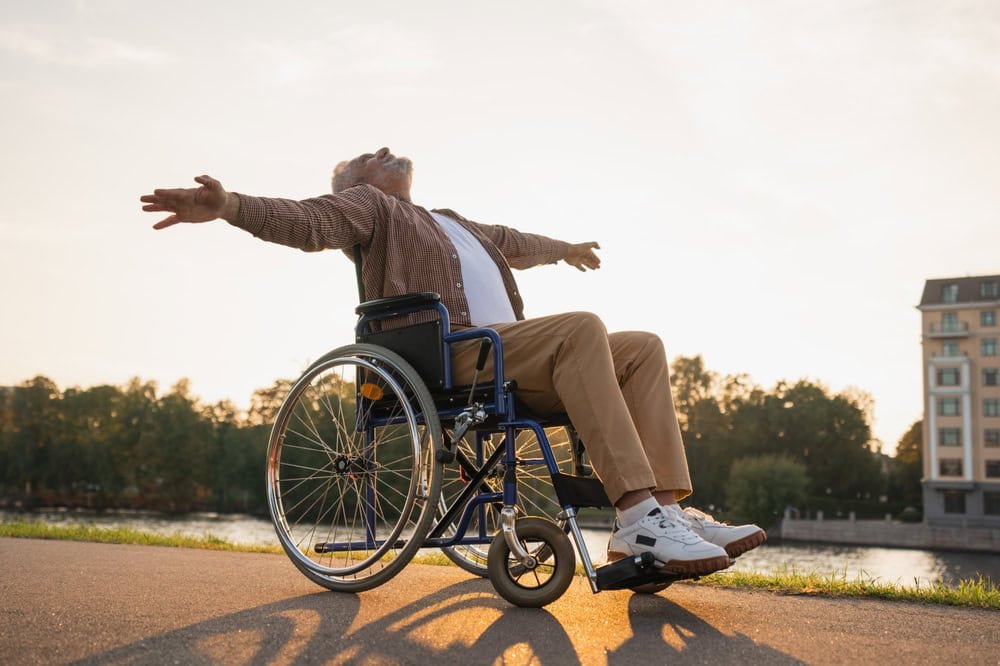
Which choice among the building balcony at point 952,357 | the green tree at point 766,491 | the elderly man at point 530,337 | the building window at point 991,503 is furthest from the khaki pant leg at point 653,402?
the building balcony at point 952,357

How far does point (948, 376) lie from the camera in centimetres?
5138

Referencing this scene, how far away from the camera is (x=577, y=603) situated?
9.59 ft

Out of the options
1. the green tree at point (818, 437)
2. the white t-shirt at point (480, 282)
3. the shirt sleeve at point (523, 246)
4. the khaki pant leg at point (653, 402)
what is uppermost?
the green tree at point (818, 437)

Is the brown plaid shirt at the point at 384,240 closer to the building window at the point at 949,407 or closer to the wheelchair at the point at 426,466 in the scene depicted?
the wheelchair at the point at 426,466

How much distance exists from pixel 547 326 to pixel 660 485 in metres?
0.61

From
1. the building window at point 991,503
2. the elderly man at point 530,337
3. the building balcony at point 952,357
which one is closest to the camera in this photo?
the elderly man at point 530,337

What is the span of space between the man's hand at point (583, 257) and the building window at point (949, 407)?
52.1m

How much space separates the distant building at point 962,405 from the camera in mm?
49406

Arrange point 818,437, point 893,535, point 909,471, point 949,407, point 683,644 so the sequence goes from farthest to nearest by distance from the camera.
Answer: point 818,437 < point 909,471 < point 949,407 < point 893,535 < point 683,644

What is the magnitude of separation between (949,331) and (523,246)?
53705mm

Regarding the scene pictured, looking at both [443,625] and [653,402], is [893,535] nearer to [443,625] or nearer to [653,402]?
[653,402]

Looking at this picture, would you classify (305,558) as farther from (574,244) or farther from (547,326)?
(574,244)

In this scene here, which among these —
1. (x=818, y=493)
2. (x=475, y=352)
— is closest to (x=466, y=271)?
(x=475, y=352)

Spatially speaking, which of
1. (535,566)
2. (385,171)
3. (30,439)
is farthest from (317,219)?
(30,439)
